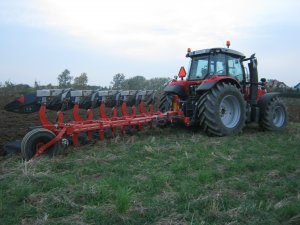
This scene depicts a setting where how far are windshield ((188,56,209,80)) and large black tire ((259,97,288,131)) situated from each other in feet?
6.01

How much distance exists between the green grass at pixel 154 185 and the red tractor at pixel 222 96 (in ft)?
4.60

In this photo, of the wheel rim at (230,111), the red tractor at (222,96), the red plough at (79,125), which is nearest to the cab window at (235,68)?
the red tractor at (222,96)

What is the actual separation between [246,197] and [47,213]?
6.73 feet

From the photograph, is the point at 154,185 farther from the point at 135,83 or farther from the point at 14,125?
the point at 135,83

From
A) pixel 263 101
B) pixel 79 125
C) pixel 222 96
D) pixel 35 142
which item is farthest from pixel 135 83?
pixel 35 142

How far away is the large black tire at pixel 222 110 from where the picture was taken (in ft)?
27.6

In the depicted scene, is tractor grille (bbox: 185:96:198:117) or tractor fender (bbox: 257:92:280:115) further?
tractor fender (bbox: 257:92:280:115)

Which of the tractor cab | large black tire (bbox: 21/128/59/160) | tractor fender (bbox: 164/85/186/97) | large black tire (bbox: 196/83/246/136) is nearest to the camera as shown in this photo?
large black tire (bbox: 21/128/59/160)

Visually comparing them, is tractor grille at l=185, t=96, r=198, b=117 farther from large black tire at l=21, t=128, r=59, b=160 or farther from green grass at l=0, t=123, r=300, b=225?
large black tire at l=21, t=128, r=59, b=160

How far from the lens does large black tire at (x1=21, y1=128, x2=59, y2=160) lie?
611 centimetres

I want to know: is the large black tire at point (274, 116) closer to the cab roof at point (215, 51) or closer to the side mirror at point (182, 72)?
the cab roof at point (215, 51)

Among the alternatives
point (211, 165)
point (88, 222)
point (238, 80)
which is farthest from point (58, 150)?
point (238, 80)

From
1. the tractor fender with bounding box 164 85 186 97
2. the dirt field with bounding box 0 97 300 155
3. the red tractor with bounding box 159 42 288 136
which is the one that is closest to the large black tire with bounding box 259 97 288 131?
the red tractor with bounding box 159 42 288 136

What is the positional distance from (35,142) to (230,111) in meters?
4.74
